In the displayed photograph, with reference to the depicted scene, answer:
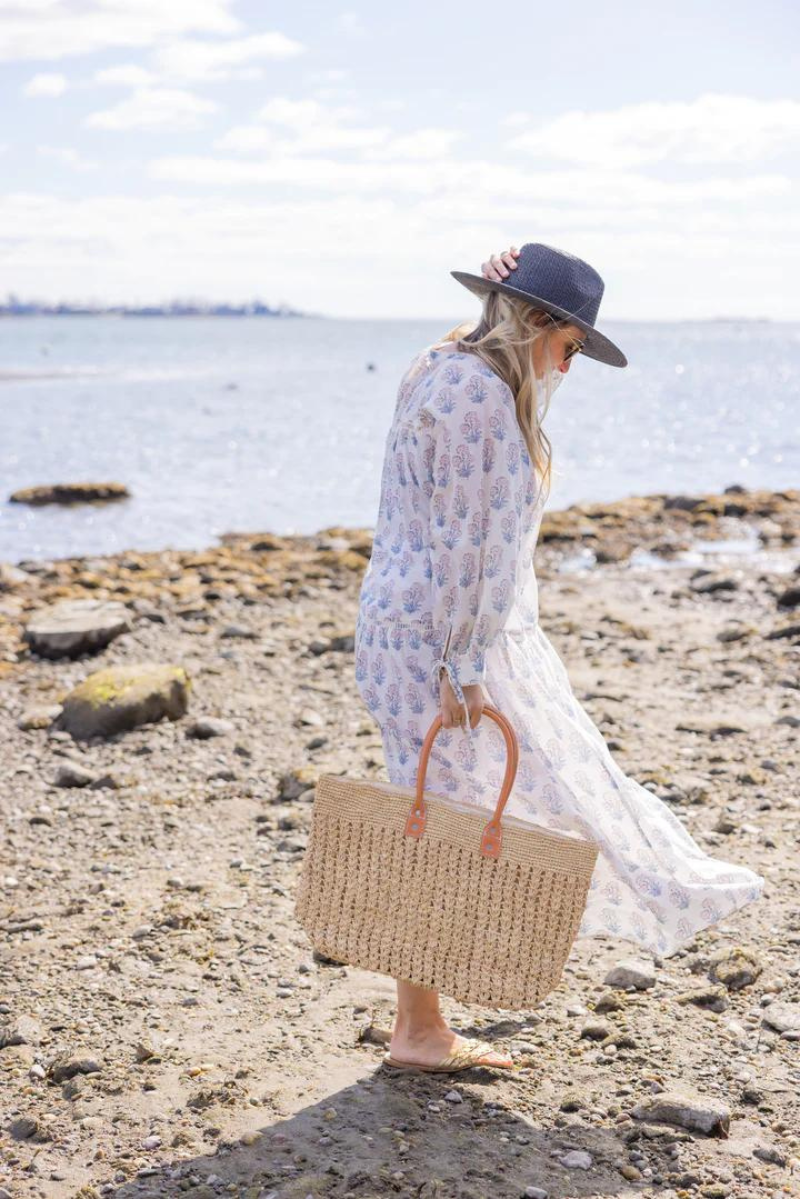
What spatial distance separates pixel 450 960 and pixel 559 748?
2.07ft

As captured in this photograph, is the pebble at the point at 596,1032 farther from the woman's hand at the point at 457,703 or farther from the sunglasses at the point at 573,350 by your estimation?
the sunglasses at the point at 573,350

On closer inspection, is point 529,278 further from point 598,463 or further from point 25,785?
point 598,463

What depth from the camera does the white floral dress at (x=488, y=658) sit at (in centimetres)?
326

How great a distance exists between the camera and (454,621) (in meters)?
3.33

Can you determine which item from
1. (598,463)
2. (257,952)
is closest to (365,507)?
(598,463)

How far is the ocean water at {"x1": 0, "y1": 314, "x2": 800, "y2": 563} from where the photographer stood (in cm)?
1953

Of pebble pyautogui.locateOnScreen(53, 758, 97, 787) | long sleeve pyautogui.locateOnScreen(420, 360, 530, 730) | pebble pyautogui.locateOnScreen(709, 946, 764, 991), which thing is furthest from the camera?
pebble pyautogui.locateOnScreen(53, 758, 97, 787)

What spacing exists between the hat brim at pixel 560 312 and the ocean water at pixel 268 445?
324mm

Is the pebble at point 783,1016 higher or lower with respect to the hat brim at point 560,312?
lower

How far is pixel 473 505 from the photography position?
3250 mm

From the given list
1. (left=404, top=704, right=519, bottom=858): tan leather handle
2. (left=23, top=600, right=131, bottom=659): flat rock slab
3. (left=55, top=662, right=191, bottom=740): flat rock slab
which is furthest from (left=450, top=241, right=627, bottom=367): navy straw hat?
(left=23, top=600, right=131, bottom=659): flat rock slab

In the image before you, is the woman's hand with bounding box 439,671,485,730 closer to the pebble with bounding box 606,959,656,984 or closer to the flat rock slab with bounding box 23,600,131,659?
the pebble with bounding box 606,959,656,984

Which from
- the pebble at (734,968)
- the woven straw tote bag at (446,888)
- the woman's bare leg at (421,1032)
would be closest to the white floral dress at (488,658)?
the woven straw tote bag at (446,888)

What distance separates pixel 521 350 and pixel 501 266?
0.25 metres
